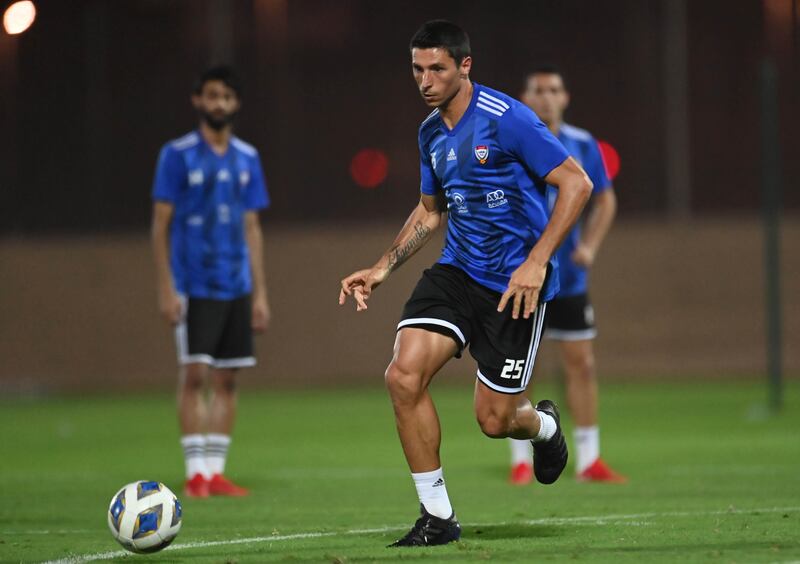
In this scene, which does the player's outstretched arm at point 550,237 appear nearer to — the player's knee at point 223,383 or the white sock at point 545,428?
the white sock at point 545,428

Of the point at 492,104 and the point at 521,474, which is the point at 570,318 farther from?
the point at 492,104

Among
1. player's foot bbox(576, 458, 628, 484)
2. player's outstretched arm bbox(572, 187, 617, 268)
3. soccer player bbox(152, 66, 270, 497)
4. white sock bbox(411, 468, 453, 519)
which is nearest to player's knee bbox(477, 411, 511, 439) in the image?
white sock bbox(411, 468, 453, 519)

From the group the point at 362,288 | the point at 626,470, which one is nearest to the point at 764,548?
the point at 362,288

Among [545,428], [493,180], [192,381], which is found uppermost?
[493,180]

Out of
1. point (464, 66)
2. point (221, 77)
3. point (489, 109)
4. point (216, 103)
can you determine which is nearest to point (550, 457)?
point (489, 109)

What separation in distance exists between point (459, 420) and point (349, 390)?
429 centimetres

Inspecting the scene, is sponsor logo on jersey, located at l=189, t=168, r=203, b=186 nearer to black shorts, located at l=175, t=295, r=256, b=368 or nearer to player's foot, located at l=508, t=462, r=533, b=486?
black shorts, located at l=175, t=295, r=256, b=368

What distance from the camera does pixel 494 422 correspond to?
19.2 ft

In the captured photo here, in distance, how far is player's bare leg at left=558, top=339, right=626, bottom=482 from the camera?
834 centimetres

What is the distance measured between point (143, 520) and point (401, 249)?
66.7 inches

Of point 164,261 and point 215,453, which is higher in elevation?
point 164,261

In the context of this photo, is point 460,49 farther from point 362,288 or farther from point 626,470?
point 626,470

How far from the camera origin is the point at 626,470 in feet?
29.2

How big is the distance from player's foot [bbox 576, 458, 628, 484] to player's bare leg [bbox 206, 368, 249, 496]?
2144mm
